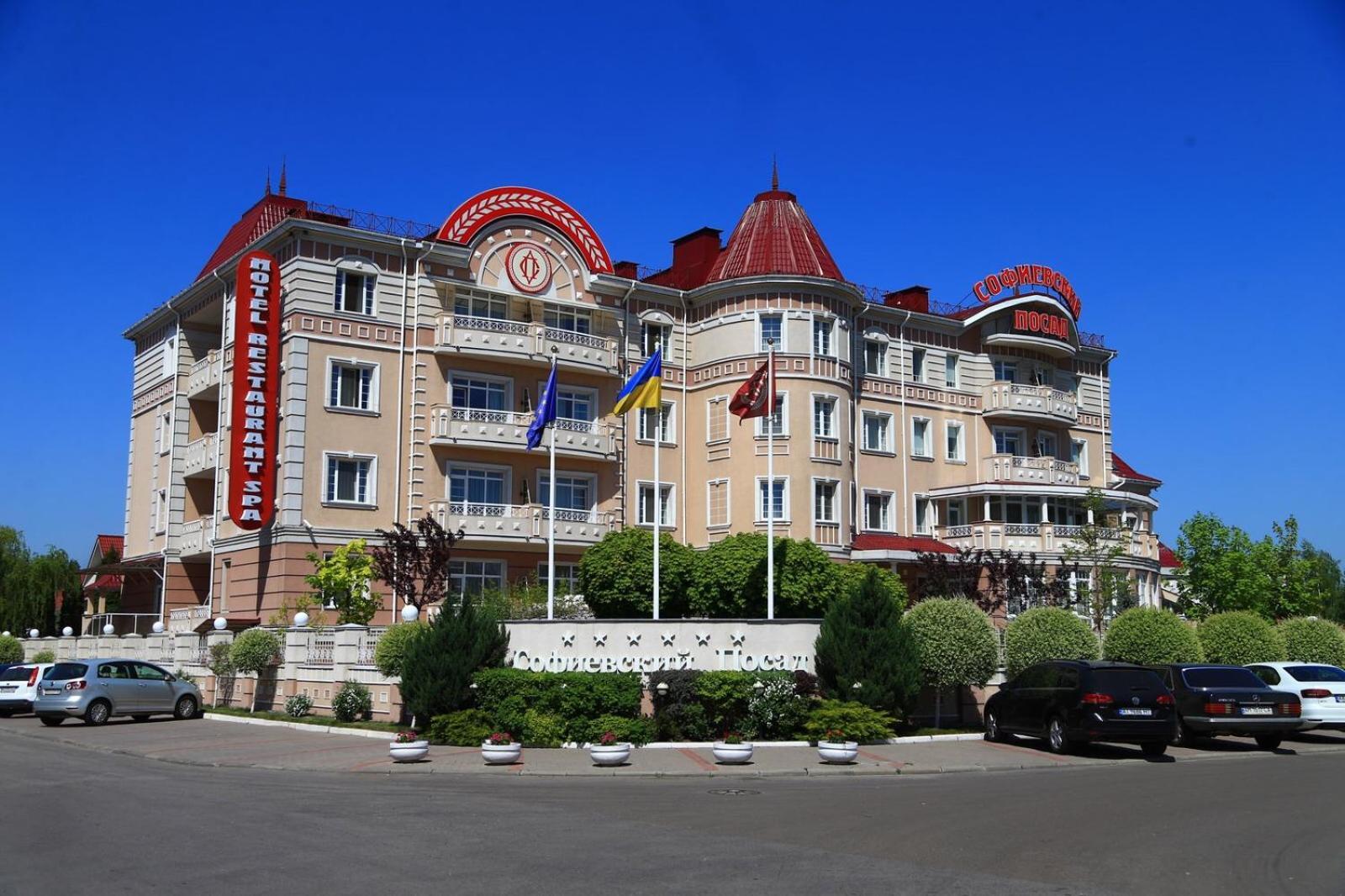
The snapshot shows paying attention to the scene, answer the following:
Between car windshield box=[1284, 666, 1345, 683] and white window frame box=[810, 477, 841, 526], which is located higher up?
white window frame box=[810, 477, 841, 526]

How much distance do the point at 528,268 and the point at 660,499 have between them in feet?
31.1

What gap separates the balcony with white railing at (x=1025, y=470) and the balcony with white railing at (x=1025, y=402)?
5.91ft

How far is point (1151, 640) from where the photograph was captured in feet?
98.5

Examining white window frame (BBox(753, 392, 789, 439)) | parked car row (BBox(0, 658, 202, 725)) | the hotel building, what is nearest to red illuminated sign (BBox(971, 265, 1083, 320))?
the hotel building

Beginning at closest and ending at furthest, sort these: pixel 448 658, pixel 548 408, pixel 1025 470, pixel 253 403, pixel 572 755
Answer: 1. pixel 572 755
2. pixel 448 658
3. pixel 548 408
4. pixel 253 403
5. pixel 1025 470

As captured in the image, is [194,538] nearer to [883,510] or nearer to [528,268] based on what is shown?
[528,268]

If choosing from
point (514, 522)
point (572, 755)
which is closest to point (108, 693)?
point (572, 755)

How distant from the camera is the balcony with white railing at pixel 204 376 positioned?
43531 millimetres

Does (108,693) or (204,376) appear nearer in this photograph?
(108,693)

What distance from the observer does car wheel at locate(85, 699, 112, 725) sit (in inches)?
1171

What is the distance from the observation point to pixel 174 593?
45.5 metres

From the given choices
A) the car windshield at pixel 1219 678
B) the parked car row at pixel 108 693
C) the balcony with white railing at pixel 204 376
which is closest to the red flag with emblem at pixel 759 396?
the car windshield at pixel 1219 678

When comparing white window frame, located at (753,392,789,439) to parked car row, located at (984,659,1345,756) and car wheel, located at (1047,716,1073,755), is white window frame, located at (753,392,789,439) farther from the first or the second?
car wheel, located at (1047,716,1073,755)

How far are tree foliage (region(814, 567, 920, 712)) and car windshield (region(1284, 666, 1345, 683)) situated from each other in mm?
8991
